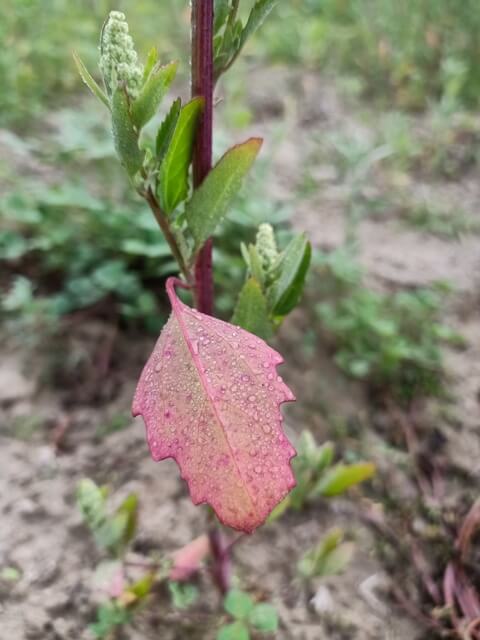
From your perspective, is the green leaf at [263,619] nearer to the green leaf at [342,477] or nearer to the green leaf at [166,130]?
the green leaf at [342,477]

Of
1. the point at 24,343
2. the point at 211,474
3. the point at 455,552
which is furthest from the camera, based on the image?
the point at 24,343

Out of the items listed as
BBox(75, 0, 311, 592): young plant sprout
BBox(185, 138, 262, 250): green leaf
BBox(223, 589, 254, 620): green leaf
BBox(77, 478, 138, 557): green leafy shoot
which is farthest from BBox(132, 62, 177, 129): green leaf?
BBox(223, 589, 254, 620): green leaf

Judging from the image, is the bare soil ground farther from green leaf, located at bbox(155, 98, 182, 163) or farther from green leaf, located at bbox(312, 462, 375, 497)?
green leaf, located at bbox(155, 98, 182, 163)

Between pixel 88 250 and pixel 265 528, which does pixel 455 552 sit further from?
pixel 88 250

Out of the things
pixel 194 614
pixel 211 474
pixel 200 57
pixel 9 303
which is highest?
pixel 200 57

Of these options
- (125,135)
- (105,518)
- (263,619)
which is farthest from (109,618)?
(125,135)

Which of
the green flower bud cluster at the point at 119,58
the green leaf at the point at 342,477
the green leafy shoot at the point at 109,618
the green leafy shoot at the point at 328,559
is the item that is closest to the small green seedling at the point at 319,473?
the green leaf at the point at 342,477

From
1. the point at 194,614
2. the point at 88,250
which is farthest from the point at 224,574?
the point at 88,250

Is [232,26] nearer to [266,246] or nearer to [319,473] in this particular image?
[266,246]
